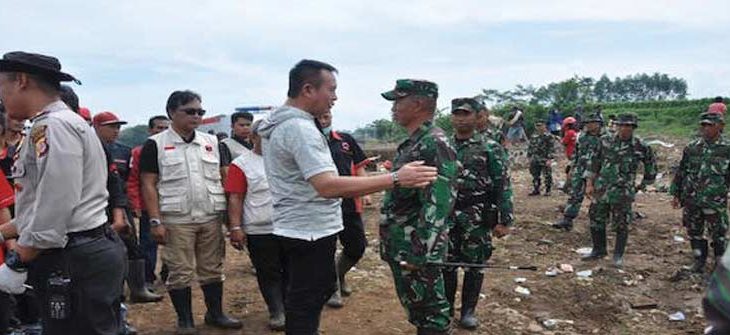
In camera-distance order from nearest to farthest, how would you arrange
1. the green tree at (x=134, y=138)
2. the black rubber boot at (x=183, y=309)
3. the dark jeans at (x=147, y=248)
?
the black rubber boot at (x=183, y=309) → the dark jeans at (x=147, y=248) → the green tree at (x=134, y=138)

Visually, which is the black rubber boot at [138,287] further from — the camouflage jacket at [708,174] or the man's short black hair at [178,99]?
the camouflage jacket at [708,174]

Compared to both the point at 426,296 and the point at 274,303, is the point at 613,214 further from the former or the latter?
the point at 426,296

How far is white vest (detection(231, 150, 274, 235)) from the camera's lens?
15.1ft

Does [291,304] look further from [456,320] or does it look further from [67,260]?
[456,320]

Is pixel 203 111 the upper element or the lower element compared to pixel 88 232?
upper

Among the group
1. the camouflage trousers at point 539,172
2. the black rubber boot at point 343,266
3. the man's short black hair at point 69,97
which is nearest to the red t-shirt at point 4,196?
the man's short black hair at point 69,97

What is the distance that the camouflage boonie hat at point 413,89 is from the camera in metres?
3.49

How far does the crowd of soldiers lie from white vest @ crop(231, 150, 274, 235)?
1 cm

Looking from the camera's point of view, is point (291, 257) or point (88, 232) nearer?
point (88, 232)

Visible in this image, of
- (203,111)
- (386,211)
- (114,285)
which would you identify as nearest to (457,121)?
(386,211)

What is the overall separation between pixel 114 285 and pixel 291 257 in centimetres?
88

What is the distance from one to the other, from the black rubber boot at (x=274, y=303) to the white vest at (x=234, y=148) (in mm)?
1117

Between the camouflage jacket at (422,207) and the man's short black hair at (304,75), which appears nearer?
the man's short black hair at (304,75)

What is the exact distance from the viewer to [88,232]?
2695 mm
